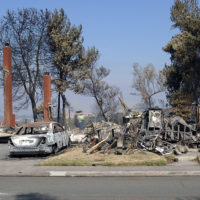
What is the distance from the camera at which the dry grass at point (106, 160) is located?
12133mm

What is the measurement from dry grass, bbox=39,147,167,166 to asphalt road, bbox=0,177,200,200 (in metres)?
1.77

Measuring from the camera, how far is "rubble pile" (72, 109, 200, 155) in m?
14.4

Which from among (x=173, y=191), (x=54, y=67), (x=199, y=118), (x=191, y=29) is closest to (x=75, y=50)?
(x=54, y=67)

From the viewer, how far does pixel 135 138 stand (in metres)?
14.5

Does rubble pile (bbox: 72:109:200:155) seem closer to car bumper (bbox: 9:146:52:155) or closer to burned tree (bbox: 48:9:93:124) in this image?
car bumper (bbox: 9:146:52:155)

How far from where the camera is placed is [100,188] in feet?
28.9

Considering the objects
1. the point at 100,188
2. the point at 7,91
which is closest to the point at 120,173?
the point at 100,188

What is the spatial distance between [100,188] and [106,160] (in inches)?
159

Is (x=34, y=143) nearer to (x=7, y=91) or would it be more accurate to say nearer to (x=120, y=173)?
(x=120, y=173)

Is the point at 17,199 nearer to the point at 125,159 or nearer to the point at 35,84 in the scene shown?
the point at 125,159

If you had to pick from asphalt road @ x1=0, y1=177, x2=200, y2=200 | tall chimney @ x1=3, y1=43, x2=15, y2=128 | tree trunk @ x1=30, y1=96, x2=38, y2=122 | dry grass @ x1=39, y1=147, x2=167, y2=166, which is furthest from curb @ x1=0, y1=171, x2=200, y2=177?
tree trunk @ x1=30, y1=96, x2=38, y2=122

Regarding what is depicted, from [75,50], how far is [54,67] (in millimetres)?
3224

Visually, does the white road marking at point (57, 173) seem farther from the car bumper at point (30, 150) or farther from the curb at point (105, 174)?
the car bumper at point (30, 150)

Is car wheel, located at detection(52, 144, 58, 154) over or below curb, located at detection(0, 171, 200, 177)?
over
